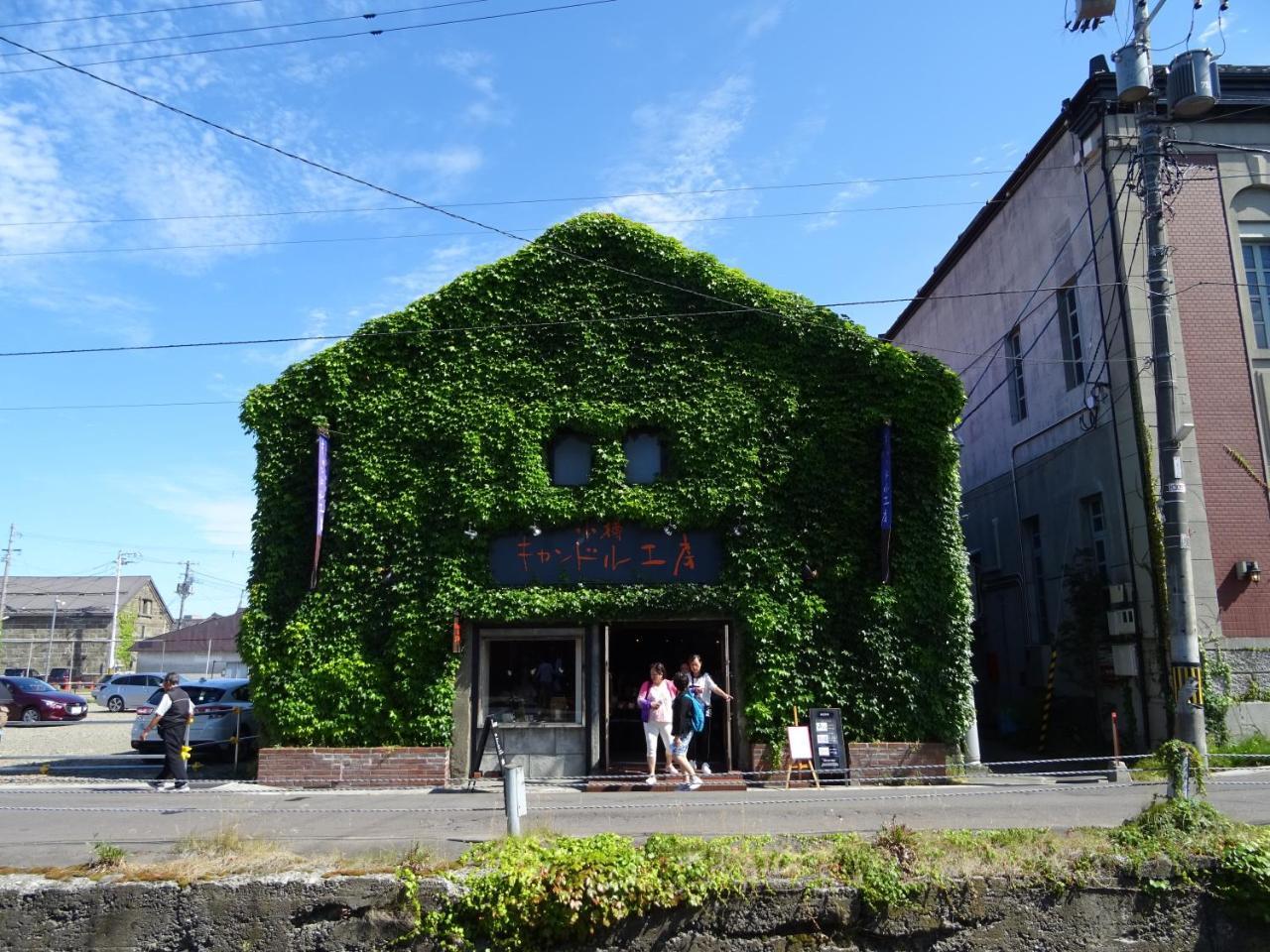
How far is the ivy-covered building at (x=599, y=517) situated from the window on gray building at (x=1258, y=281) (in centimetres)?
622

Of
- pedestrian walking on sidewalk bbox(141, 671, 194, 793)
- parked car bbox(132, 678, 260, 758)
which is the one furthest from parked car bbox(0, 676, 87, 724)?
pedestrian walking on sidewalk bbox(141, 671, 194, 793)

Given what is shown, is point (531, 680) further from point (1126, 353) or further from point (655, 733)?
point (1126, 353)

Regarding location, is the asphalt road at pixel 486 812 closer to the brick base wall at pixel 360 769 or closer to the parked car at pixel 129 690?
the brick base wall at pixel 360 769

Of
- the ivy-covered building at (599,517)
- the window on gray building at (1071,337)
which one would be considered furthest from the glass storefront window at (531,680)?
the window on gray building at (1071,337)

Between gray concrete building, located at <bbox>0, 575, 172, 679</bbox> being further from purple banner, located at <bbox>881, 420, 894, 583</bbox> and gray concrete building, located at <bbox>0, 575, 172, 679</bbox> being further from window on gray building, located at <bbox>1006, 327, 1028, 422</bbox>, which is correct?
purple banner, located at <bbox>881, 420, 894, 583</bbox>

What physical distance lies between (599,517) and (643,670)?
288cm

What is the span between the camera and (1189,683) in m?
12.5

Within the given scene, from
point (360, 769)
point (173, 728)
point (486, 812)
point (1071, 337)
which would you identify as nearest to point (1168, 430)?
point (1071, 337)

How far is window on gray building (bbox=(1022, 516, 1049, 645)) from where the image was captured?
20.2 meters

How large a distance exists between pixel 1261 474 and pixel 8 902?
17.7 meters

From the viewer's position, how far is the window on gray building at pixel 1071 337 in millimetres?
18562

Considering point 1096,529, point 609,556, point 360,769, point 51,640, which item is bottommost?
point 360,769

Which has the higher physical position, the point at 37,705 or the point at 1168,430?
the point at 1168,430

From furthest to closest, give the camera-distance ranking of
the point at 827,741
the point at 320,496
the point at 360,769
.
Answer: the point at 320,496 < the point at 360,769 < the point at 827,741
